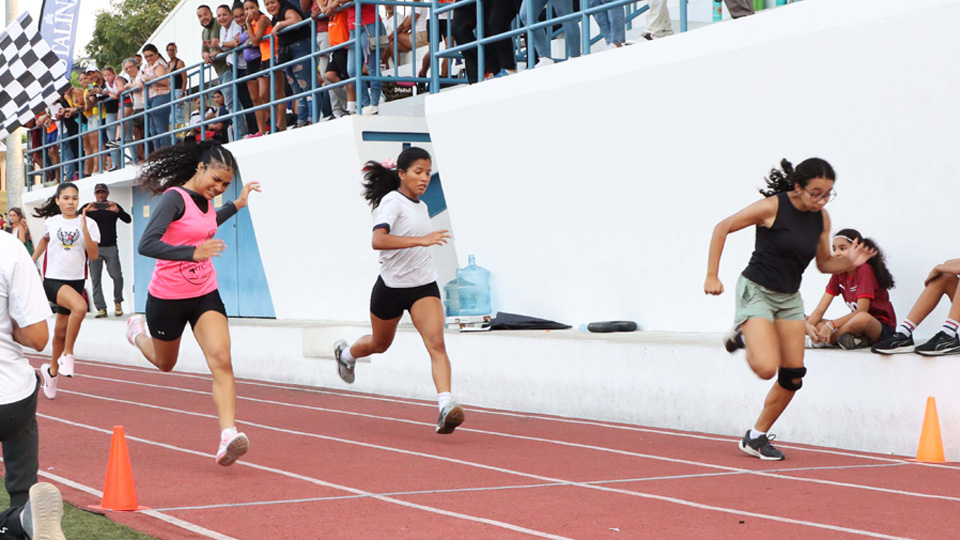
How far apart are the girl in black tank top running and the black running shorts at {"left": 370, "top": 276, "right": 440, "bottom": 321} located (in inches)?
89.8

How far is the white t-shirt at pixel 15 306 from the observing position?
459cm

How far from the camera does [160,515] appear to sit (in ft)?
19.6

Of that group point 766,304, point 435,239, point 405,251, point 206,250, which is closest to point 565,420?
point 405,251

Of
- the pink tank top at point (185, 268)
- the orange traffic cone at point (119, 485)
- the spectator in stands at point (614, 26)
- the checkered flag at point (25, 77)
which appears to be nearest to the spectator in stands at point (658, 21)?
the spectator in stands at point (614, 26)

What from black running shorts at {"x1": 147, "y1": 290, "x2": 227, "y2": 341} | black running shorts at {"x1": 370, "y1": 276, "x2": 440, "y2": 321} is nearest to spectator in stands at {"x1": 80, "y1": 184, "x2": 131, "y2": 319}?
black running shorts at {"x1": 370, "y1": 276, "x2": 440, "y2": 321}

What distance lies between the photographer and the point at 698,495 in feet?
21.5

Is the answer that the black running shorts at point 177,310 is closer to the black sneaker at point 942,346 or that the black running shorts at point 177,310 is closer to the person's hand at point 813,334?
the person's hand at point 813,334

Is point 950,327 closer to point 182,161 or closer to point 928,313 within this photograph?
point 928,313

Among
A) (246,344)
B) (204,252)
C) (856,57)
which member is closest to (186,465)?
(204,252)

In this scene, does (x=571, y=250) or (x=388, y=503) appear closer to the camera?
(x=388, y=503)

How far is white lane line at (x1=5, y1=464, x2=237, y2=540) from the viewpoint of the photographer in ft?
18.1

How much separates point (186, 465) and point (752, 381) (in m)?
4.17

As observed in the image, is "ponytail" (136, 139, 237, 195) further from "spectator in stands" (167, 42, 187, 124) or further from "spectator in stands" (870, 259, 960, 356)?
"spectator in stands" (167, 42, 187, 124)

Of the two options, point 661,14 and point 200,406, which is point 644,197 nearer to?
point 661,14
